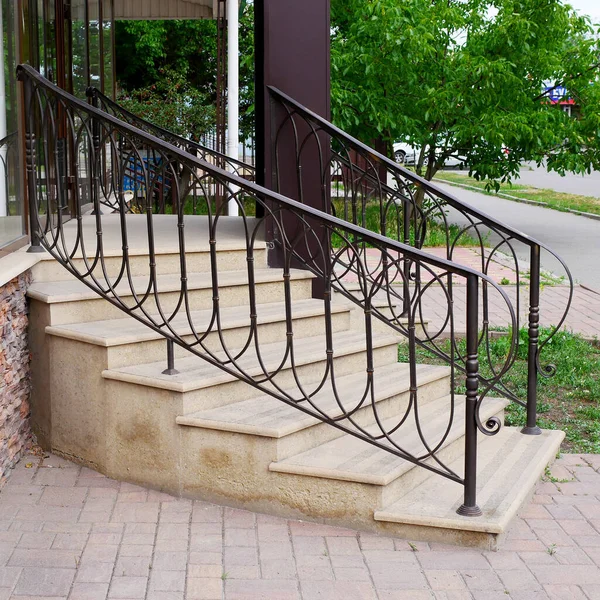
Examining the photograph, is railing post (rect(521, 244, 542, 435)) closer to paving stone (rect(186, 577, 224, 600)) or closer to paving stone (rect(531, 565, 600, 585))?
paving stone (rect(531, 565, 600, 585))

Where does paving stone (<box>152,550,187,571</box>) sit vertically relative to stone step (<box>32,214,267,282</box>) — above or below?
below

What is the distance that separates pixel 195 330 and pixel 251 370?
0.40 m

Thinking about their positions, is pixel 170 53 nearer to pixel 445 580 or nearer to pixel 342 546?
pixel 342 546

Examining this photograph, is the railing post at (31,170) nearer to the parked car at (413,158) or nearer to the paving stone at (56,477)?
the paving stone at (56,477)

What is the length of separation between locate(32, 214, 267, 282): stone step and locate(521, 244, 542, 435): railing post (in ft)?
4.92

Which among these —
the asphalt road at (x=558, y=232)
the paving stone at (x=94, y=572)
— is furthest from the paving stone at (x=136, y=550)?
the asphalt road at (x=558, y=232)

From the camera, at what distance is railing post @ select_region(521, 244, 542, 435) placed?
4.94 metres

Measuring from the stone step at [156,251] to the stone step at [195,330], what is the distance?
0.32 m

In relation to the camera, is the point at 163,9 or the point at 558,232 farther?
the point at 558,232

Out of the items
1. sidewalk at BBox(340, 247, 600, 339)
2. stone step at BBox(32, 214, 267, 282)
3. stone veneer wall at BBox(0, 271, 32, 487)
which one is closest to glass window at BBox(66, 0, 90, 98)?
stone step at BBox(32, 214, 267, 282)

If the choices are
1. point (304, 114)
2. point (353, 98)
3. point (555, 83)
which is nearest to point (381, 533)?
point (304, 114)

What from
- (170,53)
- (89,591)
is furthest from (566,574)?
(170,53)

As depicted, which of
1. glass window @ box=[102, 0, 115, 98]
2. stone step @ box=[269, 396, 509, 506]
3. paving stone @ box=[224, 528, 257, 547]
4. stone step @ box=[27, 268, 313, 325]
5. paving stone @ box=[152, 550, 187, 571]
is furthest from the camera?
glass window @ box=[102, 0, 115, 98]

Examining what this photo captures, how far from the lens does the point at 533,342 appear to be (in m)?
5.00
